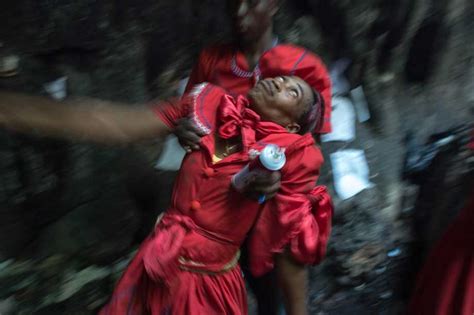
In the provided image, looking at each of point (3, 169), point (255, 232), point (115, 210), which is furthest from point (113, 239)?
point (255, 232)

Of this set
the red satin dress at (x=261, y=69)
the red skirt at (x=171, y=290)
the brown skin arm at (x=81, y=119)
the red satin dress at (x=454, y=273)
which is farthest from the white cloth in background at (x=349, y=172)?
the brown skin arm at (x=81, y=119)

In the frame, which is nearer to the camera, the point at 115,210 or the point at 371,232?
the point at 115,210

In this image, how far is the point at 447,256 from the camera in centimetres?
212

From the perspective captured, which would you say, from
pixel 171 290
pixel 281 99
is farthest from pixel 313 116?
pixel 171 290

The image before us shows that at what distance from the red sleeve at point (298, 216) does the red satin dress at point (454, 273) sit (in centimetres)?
69

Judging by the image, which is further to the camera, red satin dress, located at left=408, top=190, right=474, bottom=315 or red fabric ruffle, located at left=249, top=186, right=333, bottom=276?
red satin dress, located at left=408, top=190, right=474, bottom=315

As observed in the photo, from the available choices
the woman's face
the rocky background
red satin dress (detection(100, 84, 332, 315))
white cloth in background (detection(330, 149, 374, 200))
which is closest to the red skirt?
red satin dress (detection(100, 84, 332, 315))

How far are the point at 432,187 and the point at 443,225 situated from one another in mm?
200

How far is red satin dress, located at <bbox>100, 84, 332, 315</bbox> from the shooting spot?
61.6 inches

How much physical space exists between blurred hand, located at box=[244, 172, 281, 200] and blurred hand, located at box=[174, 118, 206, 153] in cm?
20

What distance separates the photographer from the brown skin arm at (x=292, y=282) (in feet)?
5.35

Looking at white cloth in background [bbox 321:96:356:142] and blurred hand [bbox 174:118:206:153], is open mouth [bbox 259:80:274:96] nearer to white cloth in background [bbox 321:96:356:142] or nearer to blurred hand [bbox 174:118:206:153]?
blurred hand [bbox 174:118:206:153]

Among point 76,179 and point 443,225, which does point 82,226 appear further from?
point 443,225

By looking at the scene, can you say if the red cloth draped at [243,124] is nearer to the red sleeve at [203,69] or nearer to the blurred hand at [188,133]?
the blurred hand at [188,133]
